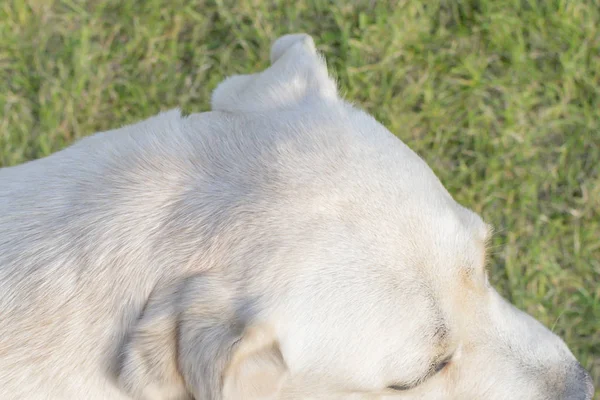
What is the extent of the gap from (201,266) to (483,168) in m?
3.01

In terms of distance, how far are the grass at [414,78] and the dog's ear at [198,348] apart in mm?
2745

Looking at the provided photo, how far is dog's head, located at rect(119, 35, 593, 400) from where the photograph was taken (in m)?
2.60

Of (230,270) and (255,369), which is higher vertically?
(230,270)

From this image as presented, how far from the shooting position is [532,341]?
10.6ft

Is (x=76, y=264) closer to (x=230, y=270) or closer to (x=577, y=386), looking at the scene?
(x=230, y=270)

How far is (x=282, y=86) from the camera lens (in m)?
3.21

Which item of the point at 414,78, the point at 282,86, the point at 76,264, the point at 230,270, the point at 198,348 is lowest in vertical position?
the point at 414,78

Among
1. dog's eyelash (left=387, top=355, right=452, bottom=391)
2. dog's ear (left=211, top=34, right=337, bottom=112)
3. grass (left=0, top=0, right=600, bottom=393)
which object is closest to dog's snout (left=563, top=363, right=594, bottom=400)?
dog's eyelash (left=387, top=355, right=452, bottom=391)

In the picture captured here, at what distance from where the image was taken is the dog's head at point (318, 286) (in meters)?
2.60

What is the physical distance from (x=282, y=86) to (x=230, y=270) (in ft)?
3.26

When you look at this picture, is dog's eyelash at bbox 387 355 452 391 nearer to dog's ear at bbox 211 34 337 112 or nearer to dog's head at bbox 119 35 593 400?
dog's head at bbox 119 35 593 400

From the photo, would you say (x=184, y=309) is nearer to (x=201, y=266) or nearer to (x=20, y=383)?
(x=201, y=266)

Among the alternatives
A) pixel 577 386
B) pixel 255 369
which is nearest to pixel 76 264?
pixel 255 369

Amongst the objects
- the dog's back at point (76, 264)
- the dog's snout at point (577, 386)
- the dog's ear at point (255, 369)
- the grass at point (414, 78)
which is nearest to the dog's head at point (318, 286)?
the dog's ear at point (255, 369)
